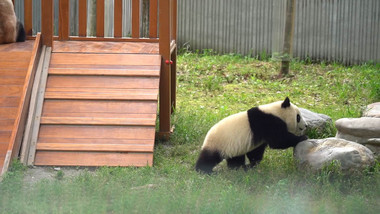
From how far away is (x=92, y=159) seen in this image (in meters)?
6.72

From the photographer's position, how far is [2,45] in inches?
337

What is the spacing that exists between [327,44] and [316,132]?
682cm

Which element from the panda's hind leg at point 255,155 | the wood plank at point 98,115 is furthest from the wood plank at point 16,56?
the panda's hind leg at point 255,155

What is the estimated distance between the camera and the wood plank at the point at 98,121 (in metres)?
7.07

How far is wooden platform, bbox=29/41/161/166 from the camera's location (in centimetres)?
679

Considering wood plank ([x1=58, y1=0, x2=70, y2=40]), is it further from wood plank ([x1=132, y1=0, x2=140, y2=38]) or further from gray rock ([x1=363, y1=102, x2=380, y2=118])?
gray rock ([x1=363, y1=102, x2=380, y2=118])

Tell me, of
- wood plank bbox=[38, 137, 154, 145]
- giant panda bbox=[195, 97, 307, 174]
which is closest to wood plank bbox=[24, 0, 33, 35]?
wood plank bbox=[38, 137, 154, 145]

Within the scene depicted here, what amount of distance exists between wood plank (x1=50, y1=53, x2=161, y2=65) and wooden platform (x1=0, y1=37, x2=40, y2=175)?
0.36 metres

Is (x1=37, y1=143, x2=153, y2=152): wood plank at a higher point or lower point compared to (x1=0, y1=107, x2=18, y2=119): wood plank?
lower

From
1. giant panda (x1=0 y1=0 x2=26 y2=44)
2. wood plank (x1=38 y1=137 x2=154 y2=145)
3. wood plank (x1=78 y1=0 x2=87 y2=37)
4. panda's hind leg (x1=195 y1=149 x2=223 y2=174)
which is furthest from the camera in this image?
wood plank (x1=78 y1=0 x2=87 y2=37)

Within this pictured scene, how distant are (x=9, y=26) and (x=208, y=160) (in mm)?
4022

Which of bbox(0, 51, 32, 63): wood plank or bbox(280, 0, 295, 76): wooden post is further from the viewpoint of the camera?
bbox(280, 0, 295, 76): wooden post

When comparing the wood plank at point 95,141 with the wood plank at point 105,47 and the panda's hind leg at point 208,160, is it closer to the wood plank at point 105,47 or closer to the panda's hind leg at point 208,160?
the panda's hind leg at point 208,160

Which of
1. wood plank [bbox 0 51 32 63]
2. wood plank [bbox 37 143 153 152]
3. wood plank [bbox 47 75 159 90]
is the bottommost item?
wood plank [bbox 37 143 153 152]
